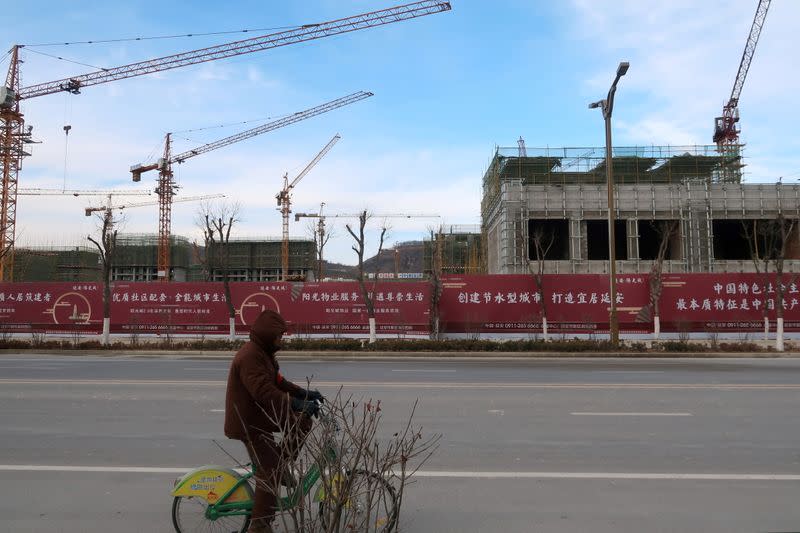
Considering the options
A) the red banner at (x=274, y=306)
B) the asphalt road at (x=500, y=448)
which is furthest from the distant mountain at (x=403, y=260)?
the asphalt road at (x=500, y=448)

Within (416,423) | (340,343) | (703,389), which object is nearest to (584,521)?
(416,423)

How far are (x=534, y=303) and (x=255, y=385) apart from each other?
73.9 ft

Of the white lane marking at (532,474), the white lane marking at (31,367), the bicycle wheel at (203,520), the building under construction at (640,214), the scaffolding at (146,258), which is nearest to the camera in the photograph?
the bicycle wheel at (203,520)

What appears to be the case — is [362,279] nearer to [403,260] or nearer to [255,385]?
[255,385]

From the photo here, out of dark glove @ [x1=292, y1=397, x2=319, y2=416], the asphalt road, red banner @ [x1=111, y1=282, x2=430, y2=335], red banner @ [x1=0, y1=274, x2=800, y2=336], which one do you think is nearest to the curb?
red banner @ [x1=0, y1=274, x2=800, y2=336]

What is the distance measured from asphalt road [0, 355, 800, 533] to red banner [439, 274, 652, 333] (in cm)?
1123

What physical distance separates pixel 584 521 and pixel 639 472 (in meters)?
1.68

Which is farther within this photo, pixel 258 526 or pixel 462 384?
pixel 462 384

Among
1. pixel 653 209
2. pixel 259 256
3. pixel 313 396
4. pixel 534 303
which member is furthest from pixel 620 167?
pixel 259 256

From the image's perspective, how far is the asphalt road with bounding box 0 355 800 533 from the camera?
4.82m

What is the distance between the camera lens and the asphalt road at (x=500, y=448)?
4.82 m

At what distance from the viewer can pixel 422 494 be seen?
5.34 m

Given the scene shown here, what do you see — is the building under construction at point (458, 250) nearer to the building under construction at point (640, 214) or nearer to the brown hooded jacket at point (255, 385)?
the building under construction at point (640, 214)

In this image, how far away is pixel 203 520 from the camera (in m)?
4.23
